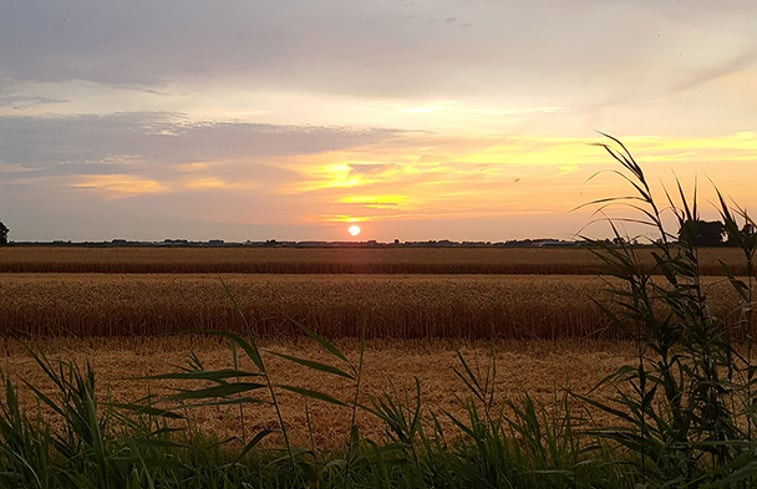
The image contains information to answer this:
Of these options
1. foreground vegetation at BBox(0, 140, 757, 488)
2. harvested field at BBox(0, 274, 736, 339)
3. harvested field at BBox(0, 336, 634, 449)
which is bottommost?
harvested field at BBox(0, 336, 634, 449)

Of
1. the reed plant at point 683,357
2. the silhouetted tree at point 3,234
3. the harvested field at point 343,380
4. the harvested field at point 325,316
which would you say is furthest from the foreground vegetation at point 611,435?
the silhouetted tree at point 3,234

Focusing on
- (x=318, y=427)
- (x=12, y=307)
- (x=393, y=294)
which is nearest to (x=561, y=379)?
(x=318, y=427)

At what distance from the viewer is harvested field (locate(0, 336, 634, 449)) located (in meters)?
8.66

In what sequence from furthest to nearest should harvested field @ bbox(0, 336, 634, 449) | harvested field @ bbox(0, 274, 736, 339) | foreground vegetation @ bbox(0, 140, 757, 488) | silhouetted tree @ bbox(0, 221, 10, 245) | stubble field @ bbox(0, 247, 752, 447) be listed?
silhouetted tree @ bbox(0, 221, 10, 245) → harvested field @ bbox(0, 274, 736, 339) → stubble field @ bbox(0, 247, 752, 447) → harvested field @ bbox(0, 336, 634, 449) → foreground vegetation @ bbox(0, 140, 757, 488)

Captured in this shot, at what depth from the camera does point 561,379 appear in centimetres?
1116

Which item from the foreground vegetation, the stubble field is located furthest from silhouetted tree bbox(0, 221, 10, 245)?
the foreground vegetation

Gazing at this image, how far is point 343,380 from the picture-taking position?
1130cm

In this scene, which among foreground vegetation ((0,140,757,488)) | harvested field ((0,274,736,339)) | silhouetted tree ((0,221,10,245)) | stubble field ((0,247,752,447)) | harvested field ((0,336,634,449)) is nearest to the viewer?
foreground vegetation ((0,140,757,488))

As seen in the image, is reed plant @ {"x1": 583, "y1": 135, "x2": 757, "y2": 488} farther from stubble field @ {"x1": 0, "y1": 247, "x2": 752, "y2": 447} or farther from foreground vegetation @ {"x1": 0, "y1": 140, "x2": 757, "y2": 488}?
stubble field @ {"x1": 0, "y1": 247, "x2": 752, "y2": 447}

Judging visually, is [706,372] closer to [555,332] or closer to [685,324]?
[685,324]

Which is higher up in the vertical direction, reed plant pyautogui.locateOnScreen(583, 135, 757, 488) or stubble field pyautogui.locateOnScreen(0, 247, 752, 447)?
reed plant pyautogui.locateOnScreen(583, 135, 757, 488)

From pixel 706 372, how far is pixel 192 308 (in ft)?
52.7

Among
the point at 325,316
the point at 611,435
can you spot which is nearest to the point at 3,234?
the point at 325,316

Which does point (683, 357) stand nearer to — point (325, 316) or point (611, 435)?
point (611, 435)
